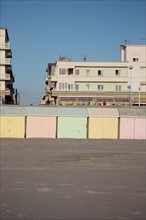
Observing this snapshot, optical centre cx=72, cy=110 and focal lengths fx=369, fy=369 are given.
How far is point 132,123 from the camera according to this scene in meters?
34.4

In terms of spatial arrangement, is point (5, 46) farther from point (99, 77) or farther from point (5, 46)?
point (99, 77)

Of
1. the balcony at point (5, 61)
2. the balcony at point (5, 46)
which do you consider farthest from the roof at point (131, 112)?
the balcony at point (5, 46)

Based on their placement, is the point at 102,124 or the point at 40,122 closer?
the point at 40,122

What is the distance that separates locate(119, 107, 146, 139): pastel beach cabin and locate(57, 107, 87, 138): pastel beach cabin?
3548 mm

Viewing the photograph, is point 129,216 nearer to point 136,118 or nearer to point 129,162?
point 129,162

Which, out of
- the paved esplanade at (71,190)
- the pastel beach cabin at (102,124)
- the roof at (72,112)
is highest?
the roof at (72,112)

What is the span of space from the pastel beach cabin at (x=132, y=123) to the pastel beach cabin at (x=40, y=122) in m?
6.31

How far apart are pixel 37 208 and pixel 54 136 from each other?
24968mm

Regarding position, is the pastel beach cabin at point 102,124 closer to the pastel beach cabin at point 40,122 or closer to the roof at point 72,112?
the roof at point 72,112

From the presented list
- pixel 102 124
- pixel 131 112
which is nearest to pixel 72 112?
pixel 102 124

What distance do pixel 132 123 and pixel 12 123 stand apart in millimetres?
11062

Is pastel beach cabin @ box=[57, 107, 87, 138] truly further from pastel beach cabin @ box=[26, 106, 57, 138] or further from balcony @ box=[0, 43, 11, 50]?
balcony @ box=[0, 43, 11, 50]

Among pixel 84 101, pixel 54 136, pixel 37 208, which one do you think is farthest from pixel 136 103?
pixel 37 208

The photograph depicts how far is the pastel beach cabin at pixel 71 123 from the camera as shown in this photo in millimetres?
33688
